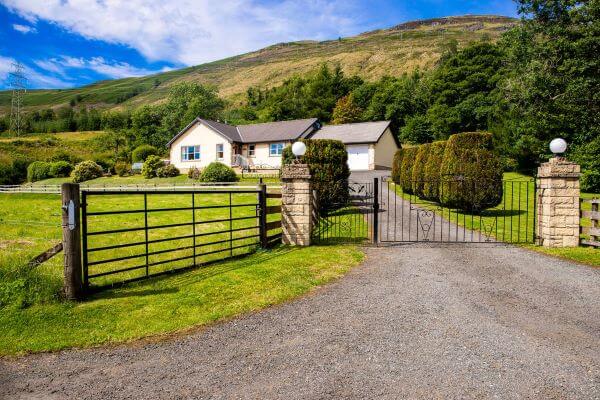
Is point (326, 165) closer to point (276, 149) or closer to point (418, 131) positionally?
point (276, 149)

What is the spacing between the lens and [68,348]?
4.57 meters

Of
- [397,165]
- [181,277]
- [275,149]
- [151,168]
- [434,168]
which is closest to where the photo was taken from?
[181,277]

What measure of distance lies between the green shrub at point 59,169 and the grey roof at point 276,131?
22.3 m

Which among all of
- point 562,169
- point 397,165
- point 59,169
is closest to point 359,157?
point 397,165

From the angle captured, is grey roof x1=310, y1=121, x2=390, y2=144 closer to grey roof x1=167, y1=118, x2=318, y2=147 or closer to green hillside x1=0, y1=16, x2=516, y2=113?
grey roof x1=167, y1=118, x2=318, y2=147

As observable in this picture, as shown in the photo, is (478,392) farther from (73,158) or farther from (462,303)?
(73,158)

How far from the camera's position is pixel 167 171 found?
41531 millimetres

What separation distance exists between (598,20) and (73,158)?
196 feet

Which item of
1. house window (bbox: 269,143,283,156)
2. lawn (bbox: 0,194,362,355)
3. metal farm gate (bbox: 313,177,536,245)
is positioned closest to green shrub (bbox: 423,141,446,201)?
metal farm gate (bbox: 313,177,536,245)

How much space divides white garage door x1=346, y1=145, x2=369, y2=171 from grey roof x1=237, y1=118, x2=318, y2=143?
6.15m

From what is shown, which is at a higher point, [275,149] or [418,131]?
[418,131]

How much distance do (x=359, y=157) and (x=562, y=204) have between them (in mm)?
30247

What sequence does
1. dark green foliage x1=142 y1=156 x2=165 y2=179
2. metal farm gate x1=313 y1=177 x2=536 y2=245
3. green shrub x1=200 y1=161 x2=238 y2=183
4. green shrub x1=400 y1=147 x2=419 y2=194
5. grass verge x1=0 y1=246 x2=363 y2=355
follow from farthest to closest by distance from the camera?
dark green foliage x1=142 y1=156 x2=165 y2=179, green shrub x1=200 y1=161 x2=238 y2=183, green shrub x1=400 y1=147 x2=419 y2=194, metal farm gate x1=313 y1=177 x2=536 y2=245, grass verge x1=0 y1=246 x2=363 y2=355

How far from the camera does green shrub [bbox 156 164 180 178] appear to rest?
41.1 metres
